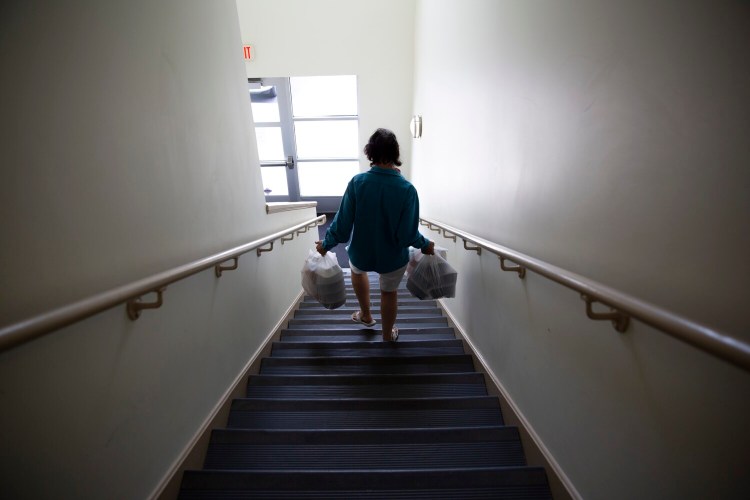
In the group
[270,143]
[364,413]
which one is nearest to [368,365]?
[364,413]

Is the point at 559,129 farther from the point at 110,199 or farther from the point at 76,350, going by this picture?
the point at 76,350

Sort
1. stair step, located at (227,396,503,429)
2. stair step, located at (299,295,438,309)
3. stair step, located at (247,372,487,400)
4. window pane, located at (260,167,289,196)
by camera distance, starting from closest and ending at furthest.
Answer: stair step, located at (227,396,503,429), stair step, located at (247,372,487,400), stair step, located at (299,295,438,309), window pane, located at (260,167,289,196)

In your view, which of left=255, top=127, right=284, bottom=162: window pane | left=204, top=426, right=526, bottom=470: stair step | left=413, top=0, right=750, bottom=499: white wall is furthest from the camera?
left=255, top=127, right=284, bottom=162: window pane

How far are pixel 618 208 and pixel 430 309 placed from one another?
229 cm

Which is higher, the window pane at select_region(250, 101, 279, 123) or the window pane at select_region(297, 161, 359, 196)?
the window pane at select_region(250, 101, 279, 123)

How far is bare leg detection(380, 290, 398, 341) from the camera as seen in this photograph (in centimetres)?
232

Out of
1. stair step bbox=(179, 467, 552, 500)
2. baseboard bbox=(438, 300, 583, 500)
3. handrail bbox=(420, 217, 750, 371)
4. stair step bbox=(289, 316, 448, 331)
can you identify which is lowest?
stair step bbox=(289, 316, 448, 331)

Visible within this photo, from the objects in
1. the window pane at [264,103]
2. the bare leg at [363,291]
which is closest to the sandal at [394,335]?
the bare leg at [363,291]

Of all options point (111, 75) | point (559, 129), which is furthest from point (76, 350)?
point (559, 129)

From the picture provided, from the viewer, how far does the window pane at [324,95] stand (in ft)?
19.9

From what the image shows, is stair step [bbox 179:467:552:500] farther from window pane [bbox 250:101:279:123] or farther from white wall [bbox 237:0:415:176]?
window pane [bbox 250:101:279:123]

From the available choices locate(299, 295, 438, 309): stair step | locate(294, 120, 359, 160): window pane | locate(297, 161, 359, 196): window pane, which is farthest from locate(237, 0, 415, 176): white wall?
locate(299, 295, 438, 309): stair step

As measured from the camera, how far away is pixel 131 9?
1.10 meters

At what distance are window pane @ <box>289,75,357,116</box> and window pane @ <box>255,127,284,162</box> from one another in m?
0.60
